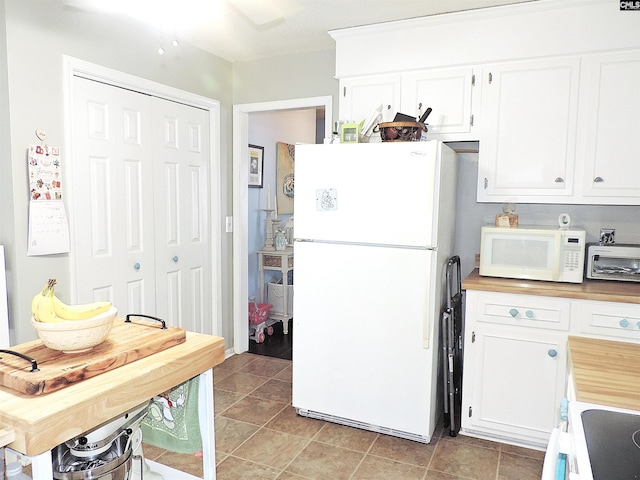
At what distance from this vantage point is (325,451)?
247 centimetres

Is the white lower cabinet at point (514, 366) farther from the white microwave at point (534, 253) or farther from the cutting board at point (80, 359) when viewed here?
the cutting board at point (80, 359)

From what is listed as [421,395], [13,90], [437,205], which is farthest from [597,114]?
[13,90]

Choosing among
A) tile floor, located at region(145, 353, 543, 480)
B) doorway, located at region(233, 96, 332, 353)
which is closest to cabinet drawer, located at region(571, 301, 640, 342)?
tile floor, located at region(145, 353, 543, 480)

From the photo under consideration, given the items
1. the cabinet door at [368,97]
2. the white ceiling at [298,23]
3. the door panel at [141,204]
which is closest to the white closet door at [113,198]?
the door panel at [141,204]

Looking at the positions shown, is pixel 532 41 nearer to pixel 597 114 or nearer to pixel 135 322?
pixel 597 114

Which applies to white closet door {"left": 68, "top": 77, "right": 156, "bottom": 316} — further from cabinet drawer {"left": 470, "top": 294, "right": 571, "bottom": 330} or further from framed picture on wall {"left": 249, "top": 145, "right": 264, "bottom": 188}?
cabinet drawer {"left": 470, "top": 294, "right": 571, "bottom": 330}

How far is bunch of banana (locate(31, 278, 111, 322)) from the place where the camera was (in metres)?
1.31

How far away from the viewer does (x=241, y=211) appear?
3.82 metres

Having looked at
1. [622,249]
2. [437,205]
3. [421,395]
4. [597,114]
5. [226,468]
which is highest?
[597,114]

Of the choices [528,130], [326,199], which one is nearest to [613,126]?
[528,130]

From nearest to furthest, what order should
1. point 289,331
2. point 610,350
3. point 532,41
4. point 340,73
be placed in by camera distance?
point 610,350, point 532,41, point 340,73, point 289,331

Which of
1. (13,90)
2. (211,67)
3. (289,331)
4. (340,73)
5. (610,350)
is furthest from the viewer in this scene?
(289,331)

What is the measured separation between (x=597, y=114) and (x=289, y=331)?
3.29 meters

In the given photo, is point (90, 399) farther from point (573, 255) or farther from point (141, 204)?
point (573, 255)
